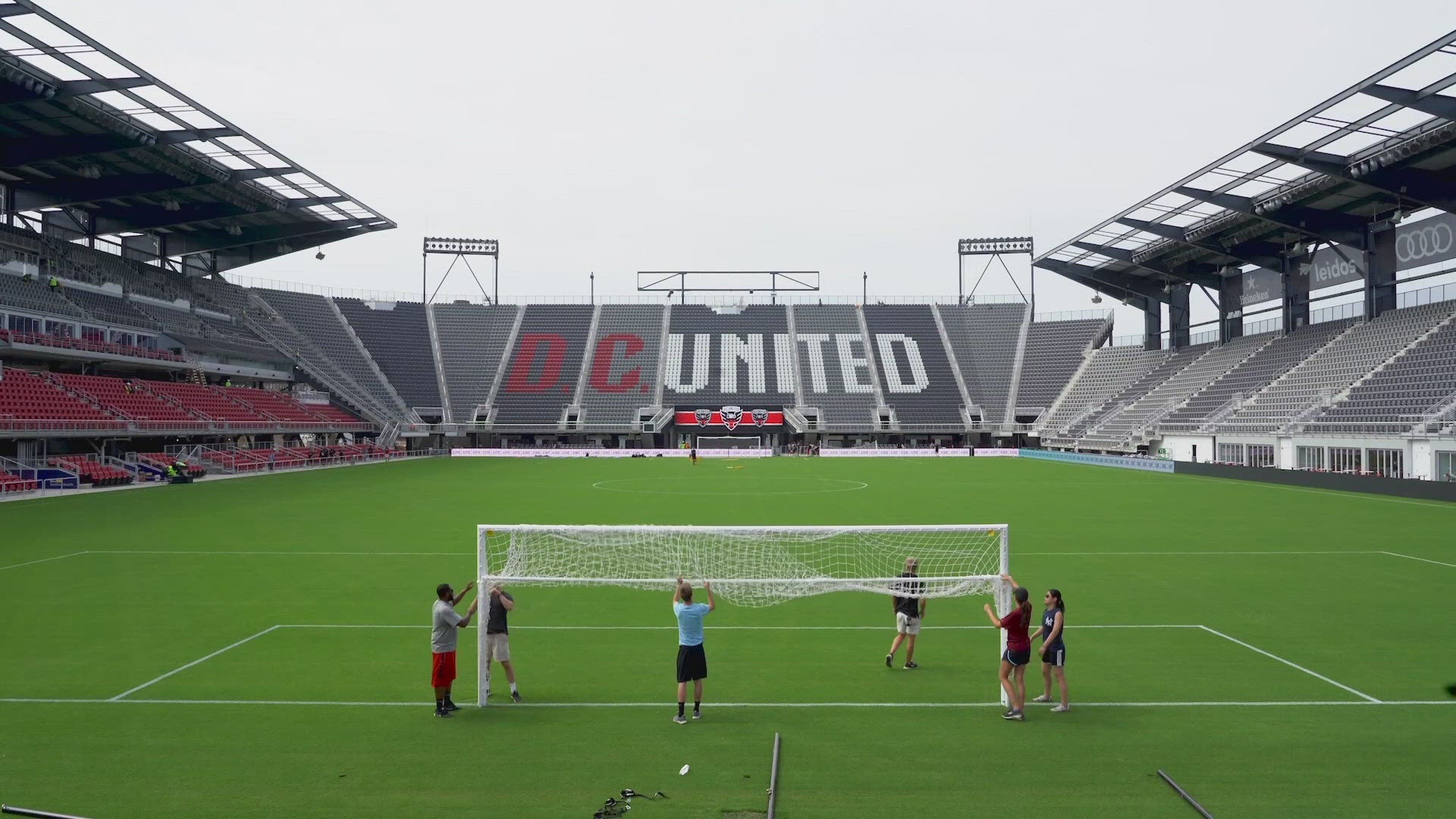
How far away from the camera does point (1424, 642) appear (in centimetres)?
1198

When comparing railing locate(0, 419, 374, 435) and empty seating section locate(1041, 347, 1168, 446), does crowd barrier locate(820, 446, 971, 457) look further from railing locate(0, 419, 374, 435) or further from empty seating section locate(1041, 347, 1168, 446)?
railing locate(0, 419, 374, 435)

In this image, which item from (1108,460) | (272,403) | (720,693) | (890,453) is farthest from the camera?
(890,453)

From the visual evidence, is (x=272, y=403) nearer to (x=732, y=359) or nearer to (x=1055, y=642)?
(x=732, y=359)

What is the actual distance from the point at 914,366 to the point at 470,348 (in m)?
42.3

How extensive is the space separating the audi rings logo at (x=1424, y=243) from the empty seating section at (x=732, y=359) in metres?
39.4

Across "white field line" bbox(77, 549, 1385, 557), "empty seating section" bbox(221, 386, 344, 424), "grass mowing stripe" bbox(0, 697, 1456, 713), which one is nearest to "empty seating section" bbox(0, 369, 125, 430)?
"empty seating section" bbox(221, 386, 344, 424)

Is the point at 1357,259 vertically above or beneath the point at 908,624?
above

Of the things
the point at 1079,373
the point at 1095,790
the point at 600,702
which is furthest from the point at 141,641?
the point at 1079,373

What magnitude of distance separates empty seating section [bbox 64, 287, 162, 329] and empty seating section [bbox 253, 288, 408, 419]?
20.1 m

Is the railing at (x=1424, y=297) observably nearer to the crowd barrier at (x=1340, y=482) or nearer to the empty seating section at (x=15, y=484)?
the crowd barrier at (x=1340, y=482)

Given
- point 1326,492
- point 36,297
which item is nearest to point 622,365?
point 36,297

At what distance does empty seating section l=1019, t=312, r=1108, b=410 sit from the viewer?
7906cm

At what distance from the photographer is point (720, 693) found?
32.6 ft

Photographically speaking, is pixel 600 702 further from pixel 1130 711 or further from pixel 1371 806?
pixel 1371 806
